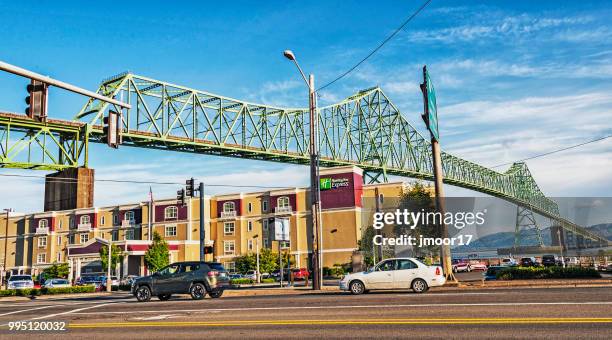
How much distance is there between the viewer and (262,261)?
69188 mm

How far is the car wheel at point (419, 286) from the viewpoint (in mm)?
21688

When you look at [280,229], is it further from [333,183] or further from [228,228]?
[228,228]

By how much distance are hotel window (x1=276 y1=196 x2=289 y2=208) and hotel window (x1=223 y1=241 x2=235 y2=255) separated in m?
8.99

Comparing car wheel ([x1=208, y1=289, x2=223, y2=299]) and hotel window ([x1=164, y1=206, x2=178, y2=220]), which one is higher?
hotel window ([x1=164, y1=206, x2=178, y2=220])

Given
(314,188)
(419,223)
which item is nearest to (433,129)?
(314,188)

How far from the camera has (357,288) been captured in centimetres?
2253

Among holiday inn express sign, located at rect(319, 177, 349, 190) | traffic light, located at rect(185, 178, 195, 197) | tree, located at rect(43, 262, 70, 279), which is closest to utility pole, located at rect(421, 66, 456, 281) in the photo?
traffic light, located at rect(185, 178, 195, 197)

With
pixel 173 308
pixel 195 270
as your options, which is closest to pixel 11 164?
pixel 195 270

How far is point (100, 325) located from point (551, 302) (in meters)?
12.5

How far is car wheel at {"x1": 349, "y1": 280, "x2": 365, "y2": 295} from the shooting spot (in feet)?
73.8

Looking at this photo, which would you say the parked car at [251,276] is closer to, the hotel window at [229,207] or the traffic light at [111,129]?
the hotel window at [229,207]

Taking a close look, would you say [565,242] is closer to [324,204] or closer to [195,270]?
[195,270]

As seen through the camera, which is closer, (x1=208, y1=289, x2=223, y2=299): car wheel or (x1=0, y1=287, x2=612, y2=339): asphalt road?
(x1=0, y1=287, x2=612, y2=339): asphalt road

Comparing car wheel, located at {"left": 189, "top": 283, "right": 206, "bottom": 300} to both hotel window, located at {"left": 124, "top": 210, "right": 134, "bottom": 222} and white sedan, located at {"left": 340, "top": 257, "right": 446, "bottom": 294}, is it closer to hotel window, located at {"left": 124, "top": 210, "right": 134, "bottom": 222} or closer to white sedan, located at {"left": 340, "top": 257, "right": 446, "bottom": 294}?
white sedan, located at {"left": 340, "top": 257, "right": 446, "bottom": 294}
